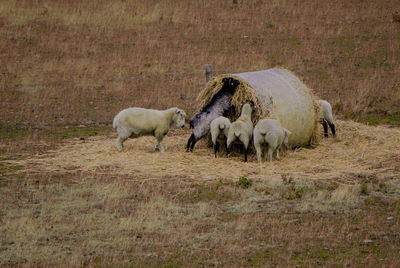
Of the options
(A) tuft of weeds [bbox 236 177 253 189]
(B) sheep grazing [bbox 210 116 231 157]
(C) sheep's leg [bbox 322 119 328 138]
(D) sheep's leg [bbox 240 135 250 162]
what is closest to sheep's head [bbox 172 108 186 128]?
(B) sheep grazing [bbox 210 116 231 157]

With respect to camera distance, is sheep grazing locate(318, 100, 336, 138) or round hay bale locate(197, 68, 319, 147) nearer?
round hay bale locate(197, 68, 319, 147)

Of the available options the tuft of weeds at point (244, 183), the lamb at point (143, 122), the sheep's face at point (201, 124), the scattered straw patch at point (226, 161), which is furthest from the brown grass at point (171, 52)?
the tuft of weeds at point (244, 183)

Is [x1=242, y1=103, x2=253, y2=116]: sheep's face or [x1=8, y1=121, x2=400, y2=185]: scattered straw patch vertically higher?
[x1=242, y1=103, x2=253, y2=116]: sheep's face

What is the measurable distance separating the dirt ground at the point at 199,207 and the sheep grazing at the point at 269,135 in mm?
362

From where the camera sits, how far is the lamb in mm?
12445

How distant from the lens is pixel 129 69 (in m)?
22.1

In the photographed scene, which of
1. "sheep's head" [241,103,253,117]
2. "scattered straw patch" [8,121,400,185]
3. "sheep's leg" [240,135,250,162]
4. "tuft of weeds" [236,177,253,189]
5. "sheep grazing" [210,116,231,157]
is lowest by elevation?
"scattered straw patch" [8,121,400,185]

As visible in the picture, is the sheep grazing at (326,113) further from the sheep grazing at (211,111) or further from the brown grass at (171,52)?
the brown grass at (171,52)

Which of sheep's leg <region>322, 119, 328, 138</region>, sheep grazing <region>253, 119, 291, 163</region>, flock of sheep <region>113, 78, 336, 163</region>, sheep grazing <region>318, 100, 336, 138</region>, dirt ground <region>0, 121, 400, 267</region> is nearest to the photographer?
dirt ground <region>0, 121, 400, 267</region>

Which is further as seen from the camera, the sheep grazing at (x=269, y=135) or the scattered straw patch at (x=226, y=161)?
the sheep grazing at (x=269, y=135)

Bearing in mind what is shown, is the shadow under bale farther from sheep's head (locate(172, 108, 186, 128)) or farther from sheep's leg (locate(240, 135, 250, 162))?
sheep's leg (locate(240, 135, 250, 162))

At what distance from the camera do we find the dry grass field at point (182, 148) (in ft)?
24.8

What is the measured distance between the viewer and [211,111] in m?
13.1

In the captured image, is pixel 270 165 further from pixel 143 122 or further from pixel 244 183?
pixel 143 122
